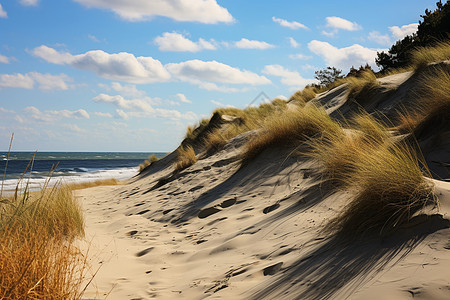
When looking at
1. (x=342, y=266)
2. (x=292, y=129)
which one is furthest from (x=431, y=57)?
(x=342, y=266)

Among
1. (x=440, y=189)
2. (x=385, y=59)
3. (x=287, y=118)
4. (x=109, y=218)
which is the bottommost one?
(x=109, y=218)

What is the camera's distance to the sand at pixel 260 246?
226 centimetres

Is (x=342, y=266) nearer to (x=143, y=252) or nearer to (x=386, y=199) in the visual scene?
(x=386, y=199)

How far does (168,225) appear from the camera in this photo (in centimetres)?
601

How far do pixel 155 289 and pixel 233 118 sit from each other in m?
11.6

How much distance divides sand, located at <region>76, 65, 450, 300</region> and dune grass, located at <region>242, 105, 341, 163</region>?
24cm

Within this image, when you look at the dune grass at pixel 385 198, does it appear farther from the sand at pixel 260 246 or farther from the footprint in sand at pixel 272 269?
the footprint in sand at pixel 272 269

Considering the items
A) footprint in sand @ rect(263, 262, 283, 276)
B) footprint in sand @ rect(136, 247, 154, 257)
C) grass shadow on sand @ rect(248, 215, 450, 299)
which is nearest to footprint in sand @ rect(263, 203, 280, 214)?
footprint in sand @ rect(136, 247, 154, 257)

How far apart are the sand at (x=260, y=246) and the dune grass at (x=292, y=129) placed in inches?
9.4

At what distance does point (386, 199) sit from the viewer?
281 centimetres

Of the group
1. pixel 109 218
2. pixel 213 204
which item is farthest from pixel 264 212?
pixel 109 218

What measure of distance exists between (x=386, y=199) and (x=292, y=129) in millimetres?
4198

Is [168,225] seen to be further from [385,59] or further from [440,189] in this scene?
[385,59]

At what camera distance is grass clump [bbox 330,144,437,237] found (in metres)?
2.71
